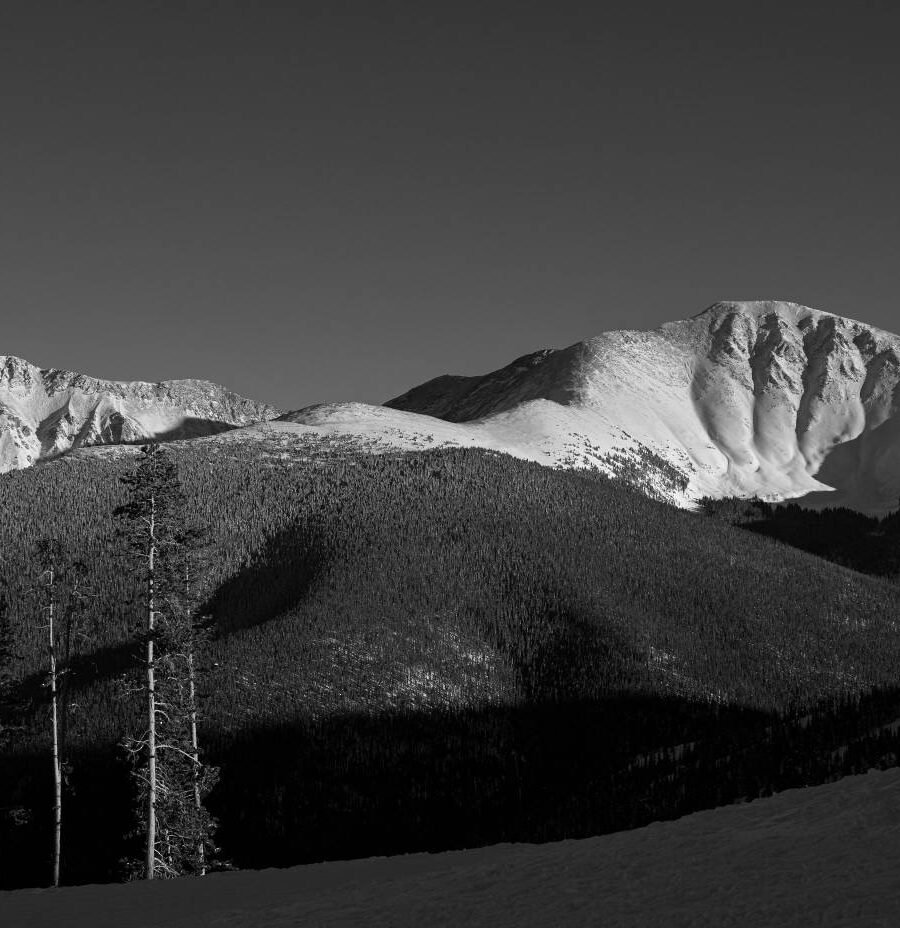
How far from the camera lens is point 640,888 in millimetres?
23406

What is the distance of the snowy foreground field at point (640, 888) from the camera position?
837 inches

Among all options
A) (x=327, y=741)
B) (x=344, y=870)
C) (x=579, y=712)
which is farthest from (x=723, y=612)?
(x=344, y=870)

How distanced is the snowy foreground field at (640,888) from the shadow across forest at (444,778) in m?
54.8

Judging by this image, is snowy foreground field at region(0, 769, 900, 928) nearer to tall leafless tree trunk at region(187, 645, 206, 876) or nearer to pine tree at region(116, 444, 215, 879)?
pine tree at region(116, 444, 215, 879)

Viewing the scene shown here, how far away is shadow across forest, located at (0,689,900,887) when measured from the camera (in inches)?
4050

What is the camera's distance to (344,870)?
34312 millimetres

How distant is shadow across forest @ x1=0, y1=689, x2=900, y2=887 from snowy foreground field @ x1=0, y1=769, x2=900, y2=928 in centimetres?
5481

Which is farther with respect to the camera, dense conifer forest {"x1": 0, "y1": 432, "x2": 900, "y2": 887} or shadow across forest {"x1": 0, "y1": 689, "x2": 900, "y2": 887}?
dense conifer forest {"x1": 0, "y1": 432, "x2": 900, "y2": 887}

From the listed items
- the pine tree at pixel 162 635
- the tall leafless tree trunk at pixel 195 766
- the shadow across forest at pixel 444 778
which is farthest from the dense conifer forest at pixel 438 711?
the pine tree at pixel 162 635

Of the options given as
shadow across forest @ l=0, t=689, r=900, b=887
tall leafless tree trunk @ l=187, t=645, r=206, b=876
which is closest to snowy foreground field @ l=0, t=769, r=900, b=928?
tall leafless tree trunk @ l=187, t=645, r=206, b=876

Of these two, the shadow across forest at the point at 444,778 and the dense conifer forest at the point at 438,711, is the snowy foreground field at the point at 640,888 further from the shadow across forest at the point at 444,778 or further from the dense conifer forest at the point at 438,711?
the shadow across forest at the point at 444,778

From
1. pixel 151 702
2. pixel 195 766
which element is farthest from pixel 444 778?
pixel 151 702

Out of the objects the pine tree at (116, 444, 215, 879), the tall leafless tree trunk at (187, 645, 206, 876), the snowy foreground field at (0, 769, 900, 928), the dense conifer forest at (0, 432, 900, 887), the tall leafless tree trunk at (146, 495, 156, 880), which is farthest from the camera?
the dense conifer forest at (0, 432, 900, 887)

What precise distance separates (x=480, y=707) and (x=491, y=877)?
138 metres
